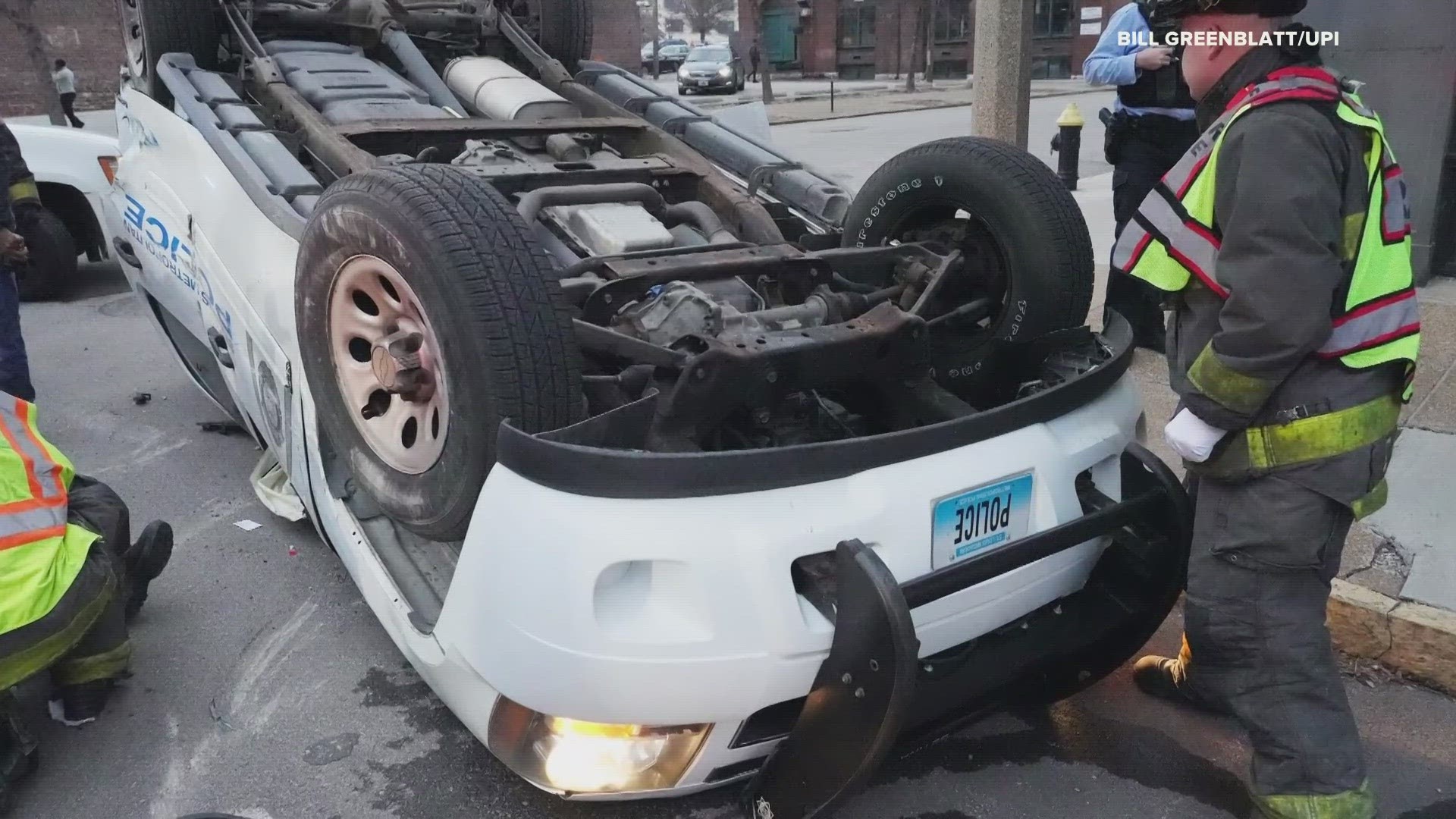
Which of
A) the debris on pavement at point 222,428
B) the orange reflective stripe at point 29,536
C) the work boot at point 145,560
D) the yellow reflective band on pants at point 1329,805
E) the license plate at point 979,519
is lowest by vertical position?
the yellow reflective band on pants at point 1329,805

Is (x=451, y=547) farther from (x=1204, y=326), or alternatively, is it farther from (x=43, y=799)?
(x=1204, y=326)

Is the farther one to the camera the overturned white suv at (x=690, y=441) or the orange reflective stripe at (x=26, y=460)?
the orange reflective stripe at (x=26, y=460)

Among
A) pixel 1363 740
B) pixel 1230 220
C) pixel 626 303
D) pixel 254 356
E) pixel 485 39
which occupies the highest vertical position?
pixel 485 39

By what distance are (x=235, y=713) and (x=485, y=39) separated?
382 centimetres

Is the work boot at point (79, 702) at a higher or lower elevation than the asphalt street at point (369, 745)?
higher

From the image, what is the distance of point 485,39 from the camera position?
18.1 ft

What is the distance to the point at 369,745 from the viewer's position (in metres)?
2.66

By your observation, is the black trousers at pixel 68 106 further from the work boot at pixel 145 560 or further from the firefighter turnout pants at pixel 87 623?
the firefighter turnout pants at pixel 87 623

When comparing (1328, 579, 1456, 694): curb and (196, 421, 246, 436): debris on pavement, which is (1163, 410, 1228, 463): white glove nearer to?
(1328, 579, 1456, 694): curb

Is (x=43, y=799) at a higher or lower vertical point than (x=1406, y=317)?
lower

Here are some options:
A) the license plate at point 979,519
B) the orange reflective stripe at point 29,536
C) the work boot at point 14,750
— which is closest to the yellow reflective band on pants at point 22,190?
the orange reflective stripe at point 29,536

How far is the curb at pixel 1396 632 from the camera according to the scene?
9.51ft

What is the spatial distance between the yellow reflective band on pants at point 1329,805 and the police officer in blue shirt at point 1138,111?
2.49 metres

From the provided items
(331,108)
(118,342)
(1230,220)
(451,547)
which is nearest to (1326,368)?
(1230,220)
